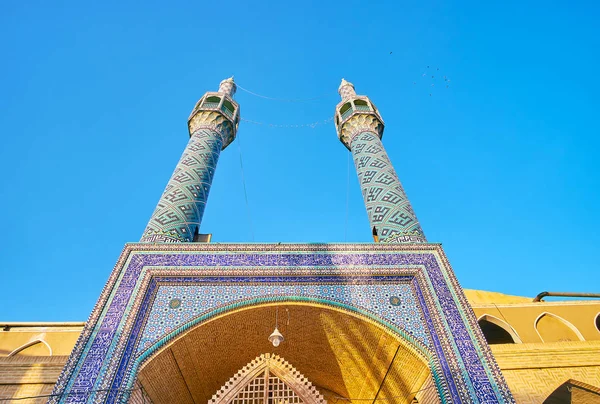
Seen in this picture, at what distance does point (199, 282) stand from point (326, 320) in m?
1.44

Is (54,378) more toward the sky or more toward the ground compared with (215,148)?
more toward the ground

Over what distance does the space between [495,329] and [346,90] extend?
6399 mm

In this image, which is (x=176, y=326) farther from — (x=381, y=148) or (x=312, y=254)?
(x=381, y=148)

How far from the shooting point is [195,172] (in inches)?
261

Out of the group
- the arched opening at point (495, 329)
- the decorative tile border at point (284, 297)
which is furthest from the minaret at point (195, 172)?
the arched opening at point (495, 329)

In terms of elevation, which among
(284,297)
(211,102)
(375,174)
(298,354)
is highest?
(211,102)

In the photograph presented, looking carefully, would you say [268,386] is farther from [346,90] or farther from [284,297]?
[346,90]

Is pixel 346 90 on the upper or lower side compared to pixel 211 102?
upper

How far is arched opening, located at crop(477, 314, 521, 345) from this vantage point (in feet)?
18.1

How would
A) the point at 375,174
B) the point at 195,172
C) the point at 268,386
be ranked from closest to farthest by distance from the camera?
1. the point at 268,386
2. the point at 195,172
3. the point at 375,174

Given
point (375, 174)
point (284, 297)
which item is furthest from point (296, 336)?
point (375, 174)

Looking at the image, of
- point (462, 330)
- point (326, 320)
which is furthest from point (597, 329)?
point (326, 320)

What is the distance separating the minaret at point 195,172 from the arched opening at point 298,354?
167 cm

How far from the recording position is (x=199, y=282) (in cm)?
443
